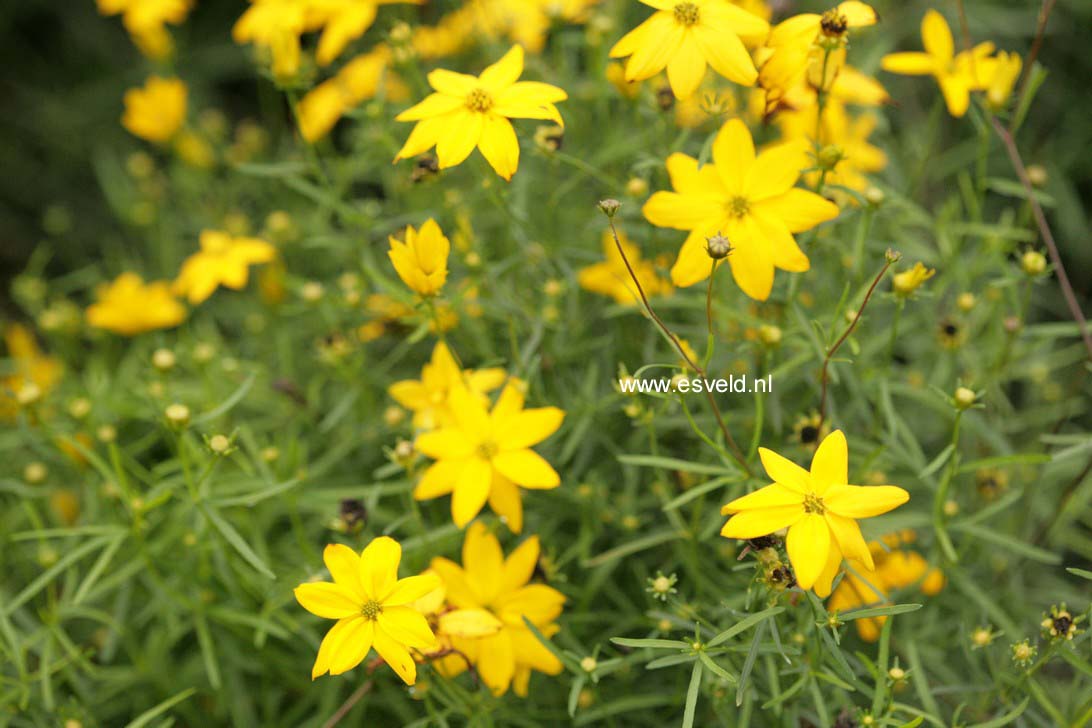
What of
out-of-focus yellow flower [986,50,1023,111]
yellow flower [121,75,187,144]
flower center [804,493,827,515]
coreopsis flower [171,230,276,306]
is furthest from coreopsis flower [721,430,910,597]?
yellow flower [121,75,187,144]

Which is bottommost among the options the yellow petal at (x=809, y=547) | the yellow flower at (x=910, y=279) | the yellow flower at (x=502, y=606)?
the yellow flower at (x=502, y=606)

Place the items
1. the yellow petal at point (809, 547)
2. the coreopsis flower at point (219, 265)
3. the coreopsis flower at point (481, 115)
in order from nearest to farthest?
the yellow petal at point (809, 547)
the coreopsis flower at point (481, 115)
the coreopsis flower at point (219, 265)

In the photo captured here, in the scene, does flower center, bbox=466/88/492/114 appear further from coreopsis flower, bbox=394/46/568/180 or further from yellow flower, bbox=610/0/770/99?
yellow flower, bbox=610/0/770/99

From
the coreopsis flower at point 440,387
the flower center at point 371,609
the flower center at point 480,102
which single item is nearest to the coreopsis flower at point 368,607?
the flower center at point 371,609

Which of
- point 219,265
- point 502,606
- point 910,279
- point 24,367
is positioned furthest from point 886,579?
point 24,367

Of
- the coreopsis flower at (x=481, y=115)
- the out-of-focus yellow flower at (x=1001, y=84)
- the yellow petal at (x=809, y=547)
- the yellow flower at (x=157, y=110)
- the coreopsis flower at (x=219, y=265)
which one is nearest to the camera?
the yellow petal at (x=809, y=547)

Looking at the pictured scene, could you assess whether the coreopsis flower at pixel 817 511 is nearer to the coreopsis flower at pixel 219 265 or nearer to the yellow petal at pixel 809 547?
the yellow petal at pixel 809 547
